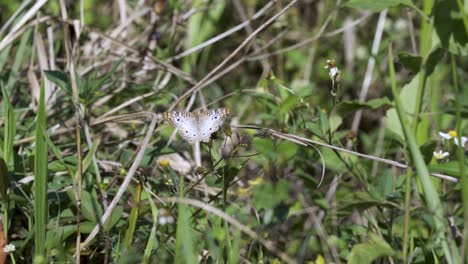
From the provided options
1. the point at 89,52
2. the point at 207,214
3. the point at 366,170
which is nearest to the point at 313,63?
the point at 89,52

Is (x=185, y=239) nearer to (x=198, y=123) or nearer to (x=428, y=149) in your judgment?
(x=198, y=123)

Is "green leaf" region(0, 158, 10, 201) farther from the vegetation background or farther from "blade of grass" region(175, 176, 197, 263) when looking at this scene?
"blade of grass" region(175, 176, 197, 263)

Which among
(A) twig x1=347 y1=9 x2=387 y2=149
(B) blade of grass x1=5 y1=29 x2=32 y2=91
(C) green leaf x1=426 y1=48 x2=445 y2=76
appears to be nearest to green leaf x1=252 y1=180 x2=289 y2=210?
(C) green leaf x1=426 y1=48 x2=445 y2=76

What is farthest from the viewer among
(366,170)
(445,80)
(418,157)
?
(445,80)

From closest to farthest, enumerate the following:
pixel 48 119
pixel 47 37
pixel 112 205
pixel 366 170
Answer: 1. pixel 112 205
2. pixel 366 170
3. pixel 48 119
4. pixel 47 37

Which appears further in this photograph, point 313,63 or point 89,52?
point 313,63

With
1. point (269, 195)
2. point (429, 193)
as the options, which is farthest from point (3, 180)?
point (429, 193)

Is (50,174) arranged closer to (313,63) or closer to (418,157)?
(418,157)
